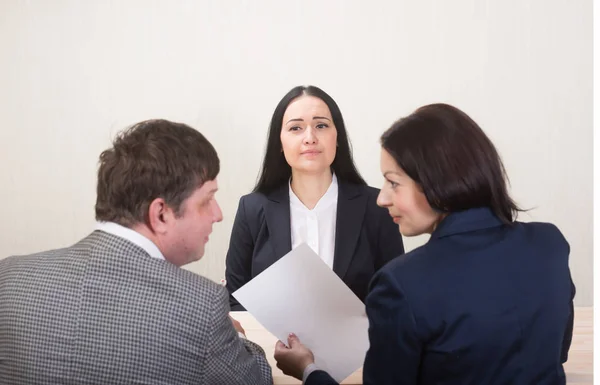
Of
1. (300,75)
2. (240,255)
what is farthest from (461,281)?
(300,75)

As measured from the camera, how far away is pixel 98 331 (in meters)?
1.13

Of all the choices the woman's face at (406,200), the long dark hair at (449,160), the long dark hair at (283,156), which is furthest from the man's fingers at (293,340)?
the long dark hair at (283,156)

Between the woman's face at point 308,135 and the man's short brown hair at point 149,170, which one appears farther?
the woman's face at point 308,135

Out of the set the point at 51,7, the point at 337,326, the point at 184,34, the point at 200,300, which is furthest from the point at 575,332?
the point at 51,7

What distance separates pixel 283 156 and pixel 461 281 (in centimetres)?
134

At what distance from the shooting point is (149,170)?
124 centimetres

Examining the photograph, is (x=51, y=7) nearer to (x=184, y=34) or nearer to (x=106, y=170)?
(x=184, y=34)

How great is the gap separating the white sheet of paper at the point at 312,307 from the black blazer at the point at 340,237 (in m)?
0.62

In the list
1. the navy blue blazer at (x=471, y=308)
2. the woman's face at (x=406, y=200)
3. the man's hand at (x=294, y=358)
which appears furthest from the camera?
the man's hand at (x=294, y=358)

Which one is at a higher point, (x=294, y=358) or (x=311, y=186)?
(x=311, y=186)

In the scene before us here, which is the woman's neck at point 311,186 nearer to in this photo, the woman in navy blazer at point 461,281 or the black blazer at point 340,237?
the black blazer at point 340,237

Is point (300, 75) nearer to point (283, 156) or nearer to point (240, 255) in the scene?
point (283, 156)

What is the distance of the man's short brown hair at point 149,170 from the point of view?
124 centimetres

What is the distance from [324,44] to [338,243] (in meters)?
1.21
